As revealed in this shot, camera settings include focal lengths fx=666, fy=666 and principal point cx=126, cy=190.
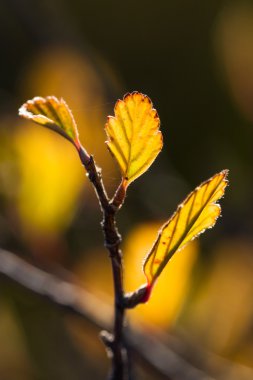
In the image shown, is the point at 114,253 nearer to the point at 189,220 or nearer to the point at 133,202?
the point at 189,220

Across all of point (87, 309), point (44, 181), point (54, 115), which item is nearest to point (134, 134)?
point (54, 115)

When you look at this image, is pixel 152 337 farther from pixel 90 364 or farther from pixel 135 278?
pixel 90 364

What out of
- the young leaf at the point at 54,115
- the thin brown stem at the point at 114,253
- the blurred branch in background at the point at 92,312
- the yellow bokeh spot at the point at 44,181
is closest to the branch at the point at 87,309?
the blurred branch in background at the point at 92,312

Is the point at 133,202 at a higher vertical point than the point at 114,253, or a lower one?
lower

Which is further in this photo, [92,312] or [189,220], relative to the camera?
[92,312]

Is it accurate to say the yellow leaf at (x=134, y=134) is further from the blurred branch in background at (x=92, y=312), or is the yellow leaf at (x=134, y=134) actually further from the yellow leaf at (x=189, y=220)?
the blurred branch in background at (x=92, y=312)

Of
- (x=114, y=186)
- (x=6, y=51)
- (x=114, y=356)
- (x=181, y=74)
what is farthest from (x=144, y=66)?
(x=114, y=356)

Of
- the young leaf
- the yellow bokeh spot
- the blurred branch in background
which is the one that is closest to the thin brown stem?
the young leaf
